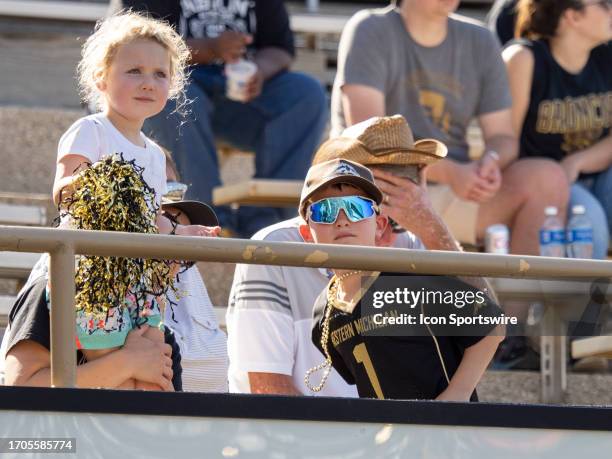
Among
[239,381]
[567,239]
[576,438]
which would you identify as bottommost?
[576,438]

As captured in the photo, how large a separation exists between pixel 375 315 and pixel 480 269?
24cm

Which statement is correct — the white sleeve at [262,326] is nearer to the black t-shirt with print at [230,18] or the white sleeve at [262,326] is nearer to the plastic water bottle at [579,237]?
the plastic water bottle at [579,237]

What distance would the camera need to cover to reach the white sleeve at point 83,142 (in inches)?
133

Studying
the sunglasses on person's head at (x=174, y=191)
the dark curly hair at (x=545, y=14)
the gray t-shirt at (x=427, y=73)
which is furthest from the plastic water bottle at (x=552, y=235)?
the sunglasses on person's head at (x=174, y=191)

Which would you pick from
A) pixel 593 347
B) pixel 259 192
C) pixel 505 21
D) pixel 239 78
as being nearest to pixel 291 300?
pixel 593 347

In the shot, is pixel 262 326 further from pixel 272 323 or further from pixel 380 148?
pixel 380 148

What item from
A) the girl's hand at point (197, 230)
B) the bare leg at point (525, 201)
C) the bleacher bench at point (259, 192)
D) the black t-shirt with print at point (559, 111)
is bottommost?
the girl's hand at point (197, 230)

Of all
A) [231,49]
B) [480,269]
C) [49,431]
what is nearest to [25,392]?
[49,431]

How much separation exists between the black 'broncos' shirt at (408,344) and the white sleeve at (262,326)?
31 centimetres

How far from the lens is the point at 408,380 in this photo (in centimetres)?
306

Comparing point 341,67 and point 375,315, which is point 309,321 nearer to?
point 375,315

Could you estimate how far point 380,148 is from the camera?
12.2ft

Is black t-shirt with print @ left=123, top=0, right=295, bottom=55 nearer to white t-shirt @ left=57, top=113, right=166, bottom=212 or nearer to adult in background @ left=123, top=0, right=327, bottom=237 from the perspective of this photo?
adult in background @ left=123, top=0, right=327, bottom=237

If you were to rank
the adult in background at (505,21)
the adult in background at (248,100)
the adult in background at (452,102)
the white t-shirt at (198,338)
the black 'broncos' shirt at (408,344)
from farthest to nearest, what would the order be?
the adult in background at (505,21) < the adult in background at (248,100) < the adult in background at (452,102) < the white t-shirt at (198,338) < the black 'broncos' shirt at (408,344)
